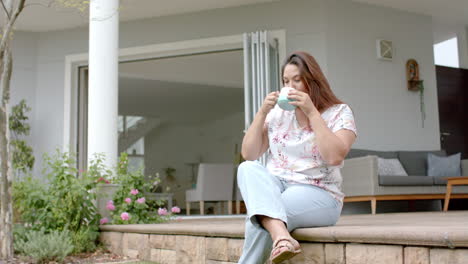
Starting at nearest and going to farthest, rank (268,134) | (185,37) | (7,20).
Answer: (268,134) → (7,20) → (185,37)

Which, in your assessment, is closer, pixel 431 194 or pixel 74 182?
pixel 74 182

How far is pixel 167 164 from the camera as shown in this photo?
43.9 ft

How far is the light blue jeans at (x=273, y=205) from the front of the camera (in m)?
1.88

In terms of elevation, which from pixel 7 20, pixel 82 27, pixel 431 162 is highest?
pixel 82 27

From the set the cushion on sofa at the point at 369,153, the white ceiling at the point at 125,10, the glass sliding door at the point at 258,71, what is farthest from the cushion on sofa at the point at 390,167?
the white ceiling at the point at 125,10

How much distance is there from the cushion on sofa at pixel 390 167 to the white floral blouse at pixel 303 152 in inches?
148

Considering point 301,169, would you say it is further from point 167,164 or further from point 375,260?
point 167,164

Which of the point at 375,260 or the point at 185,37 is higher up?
the point at 185,37

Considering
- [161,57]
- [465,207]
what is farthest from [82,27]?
[465,207]

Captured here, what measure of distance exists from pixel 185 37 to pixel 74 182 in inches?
126

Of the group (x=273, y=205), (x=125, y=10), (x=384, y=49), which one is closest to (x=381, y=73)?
(x=384, y=49)

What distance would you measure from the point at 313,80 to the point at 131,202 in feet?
7.48

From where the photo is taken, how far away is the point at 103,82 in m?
4.38

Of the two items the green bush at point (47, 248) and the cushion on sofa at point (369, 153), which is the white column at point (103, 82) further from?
the cushion on sofa at point (369, 153)
